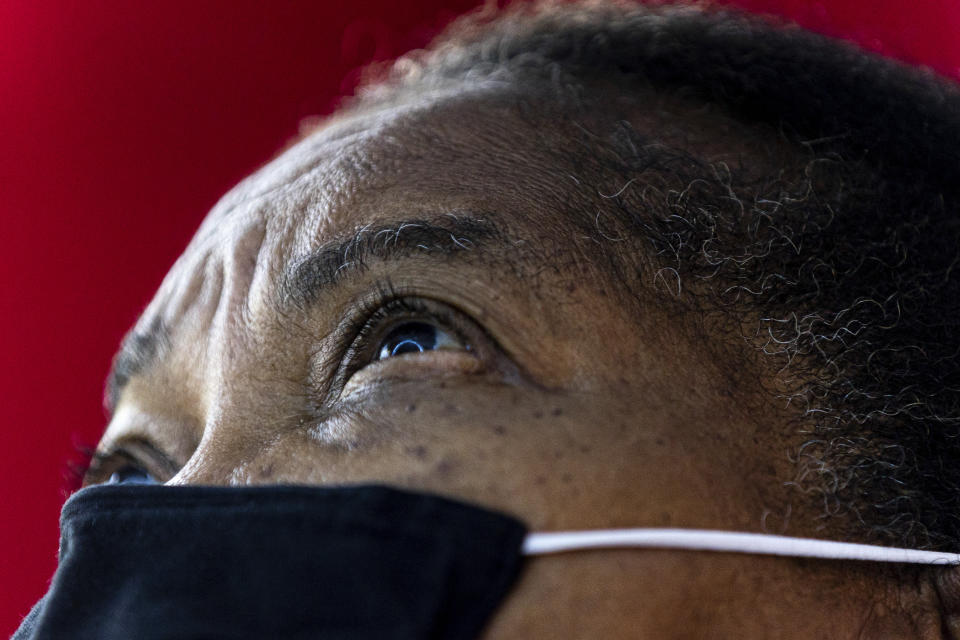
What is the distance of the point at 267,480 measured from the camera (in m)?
1.14

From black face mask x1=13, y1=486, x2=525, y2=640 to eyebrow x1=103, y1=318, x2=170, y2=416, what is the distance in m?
0.44

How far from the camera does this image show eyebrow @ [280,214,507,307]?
1.23 metres

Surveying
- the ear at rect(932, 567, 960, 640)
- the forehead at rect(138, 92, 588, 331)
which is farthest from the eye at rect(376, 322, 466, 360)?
the ear at rect(932, 567, 960, 640)

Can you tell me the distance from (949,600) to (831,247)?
483 mm

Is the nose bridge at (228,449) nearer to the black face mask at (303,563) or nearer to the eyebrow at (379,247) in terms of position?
the black face mask at (303,563)

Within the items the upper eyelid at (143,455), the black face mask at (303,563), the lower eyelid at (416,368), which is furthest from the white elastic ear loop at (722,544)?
the upper eyelid at (143,455)

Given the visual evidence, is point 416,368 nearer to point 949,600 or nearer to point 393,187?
point 393,187

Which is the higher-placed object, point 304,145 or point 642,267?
point 304,145

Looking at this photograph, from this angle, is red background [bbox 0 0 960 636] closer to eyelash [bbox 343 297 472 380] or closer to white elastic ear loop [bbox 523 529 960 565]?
eyelash [bbox 343 297 472 380]

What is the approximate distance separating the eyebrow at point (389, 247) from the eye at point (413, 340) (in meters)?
0.10

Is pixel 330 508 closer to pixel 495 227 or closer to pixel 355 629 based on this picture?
pixel 355 629

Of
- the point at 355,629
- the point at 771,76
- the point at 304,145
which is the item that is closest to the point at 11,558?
the point at 304,145

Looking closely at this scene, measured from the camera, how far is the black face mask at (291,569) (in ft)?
3.22

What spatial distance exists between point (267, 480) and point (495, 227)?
17.1 inches
